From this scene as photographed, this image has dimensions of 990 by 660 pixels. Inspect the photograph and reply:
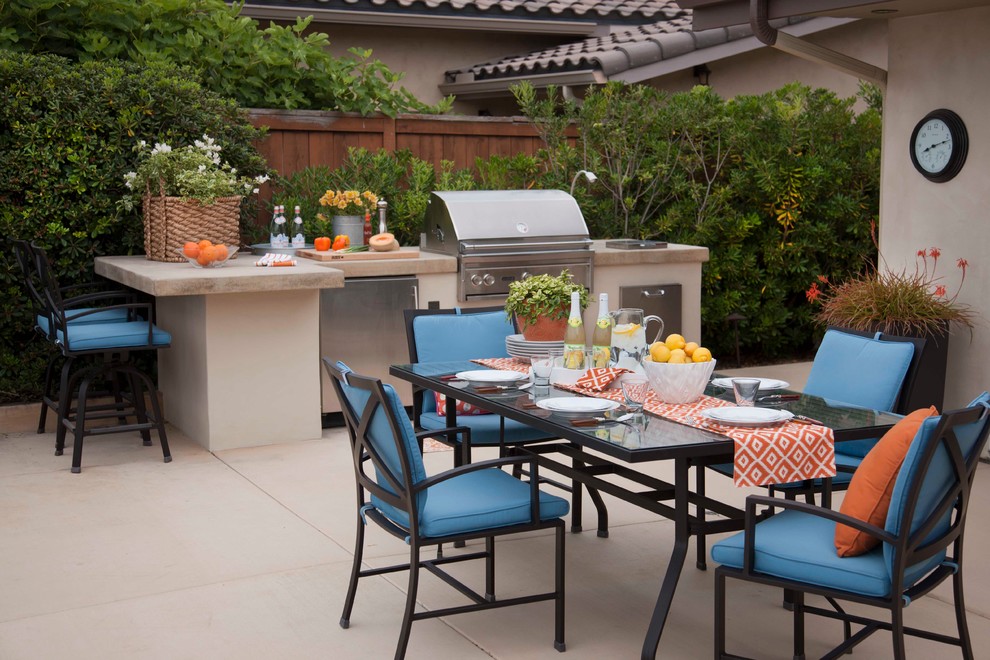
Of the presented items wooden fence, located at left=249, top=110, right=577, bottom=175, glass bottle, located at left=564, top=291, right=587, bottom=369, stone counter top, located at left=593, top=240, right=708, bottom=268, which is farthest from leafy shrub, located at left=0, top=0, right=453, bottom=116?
glass bottle, located at left=564, top=291, right=587, bottom=369

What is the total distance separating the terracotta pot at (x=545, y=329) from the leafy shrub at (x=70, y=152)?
3435mm

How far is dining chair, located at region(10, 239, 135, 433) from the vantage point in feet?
20.9

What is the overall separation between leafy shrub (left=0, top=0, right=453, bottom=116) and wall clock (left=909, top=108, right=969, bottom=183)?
3539 mm

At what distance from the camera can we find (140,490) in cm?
572

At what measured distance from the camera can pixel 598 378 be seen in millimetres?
4207

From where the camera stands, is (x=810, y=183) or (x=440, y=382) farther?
(x=810, y=183)

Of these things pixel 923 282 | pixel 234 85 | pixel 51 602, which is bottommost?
pixel 51 602

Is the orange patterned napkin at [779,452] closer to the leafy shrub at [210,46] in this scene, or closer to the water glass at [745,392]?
the water glass at [745,392]

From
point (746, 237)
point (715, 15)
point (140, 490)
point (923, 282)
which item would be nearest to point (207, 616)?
point (140, 490)

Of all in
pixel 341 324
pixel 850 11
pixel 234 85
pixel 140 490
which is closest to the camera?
pixel 140 490

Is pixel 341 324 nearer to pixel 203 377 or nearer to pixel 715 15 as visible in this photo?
pixel 203 377

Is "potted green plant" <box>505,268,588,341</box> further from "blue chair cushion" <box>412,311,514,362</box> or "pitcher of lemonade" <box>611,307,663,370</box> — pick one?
"blue chair cushion" <box>412,311,514,362</box>

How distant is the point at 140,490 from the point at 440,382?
2.15 metres

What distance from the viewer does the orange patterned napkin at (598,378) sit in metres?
4.18
